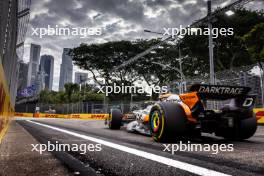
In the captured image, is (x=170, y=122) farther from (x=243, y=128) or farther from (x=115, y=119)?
(x=115, y=119)

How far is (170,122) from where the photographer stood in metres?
3.88

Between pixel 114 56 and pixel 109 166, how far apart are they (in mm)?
36689

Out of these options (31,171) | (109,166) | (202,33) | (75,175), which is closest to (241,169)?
(109,166)

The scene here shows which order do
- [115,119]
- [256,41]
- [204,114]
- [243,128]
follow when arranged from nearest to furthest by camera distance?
[204,114], [243,128], [115,119], [256,41]

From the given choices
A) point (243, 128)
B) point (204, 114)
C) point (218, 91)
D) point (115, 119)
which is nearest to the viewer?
point (218, 91)

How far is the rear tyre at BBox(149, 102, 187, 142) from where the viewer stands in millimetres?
3889

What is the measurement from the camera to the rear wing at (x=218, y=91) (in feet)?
12.2

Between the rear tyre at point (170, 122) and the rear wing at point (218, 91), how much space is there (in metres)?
0.43

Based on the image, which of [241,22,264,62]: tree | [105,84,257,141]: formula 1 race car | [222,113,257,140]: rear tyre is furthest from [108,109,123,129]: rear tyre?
[241,22,264,62]: tree

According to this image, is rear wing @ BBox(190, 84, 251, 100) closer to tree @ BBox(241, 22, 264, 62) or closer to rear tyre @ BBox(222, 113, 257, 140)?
rear tyre @ BBox(222, 113, 257, 140)

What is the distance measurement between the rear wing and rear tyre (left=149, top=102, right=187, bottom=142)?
429 mm

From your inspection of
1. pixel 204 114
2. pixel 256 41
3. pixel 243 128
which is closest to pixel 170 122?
pixel 204 114

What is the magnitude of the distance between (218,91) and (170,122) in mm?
858

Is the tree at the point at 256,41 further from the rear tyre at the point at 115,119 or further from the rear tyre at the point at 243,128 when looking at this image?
the rear tyre at the point at 243,128
